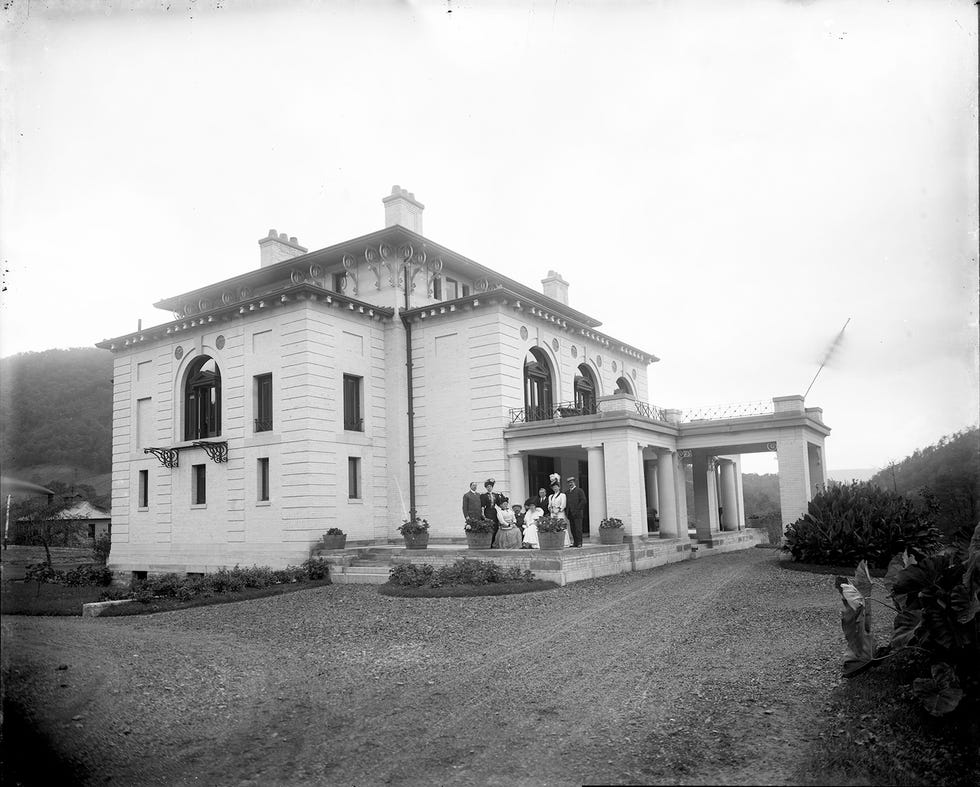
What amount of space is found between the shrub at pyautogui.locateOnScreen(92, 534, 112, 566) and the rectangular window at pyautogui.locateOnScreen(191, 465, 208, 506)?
549 cm

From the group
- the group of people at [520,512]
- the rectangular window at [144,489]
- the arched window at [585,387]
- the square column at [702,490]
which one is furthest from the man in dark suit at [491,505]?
the rectangular window at [144,489]

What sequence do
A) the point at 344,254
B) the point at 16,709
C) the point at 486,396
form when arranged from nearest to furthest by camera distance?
the point at 16,709 → the point at 486,396 → the point at 344,254

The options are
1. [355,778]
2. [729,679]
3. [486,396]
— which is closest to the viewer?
[355,778]

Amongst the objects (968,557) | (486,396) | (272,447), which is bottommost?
→ (968,557)

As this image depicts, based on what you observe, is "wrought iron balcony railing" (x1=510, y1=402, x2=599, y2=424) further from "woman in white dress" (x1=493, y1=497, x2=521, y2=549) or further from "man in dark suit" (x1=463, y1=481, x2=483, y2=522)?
"woman in white dress" (x1=493, y1=497, x2=521, y2=549)

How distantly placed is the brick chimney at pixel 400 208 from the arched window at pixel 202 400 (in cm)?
809

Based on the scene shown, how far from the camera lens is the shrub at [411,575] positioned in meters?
15.7

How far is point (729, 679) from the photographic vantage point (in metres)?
7.53

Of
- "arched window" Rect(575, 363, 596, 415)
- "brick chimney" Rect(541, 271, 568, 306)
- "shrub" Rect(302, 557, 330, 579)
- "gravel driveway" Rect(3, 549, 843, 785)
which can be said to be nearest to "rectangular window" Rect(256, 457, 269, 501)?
"shrub" Rect(302, 557, 330, 579)

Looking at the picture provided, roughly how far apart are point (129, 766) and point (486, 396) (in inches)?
695

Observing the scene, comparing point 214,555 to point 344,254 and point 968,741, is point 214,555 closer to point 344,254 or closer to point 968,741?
point 344,254

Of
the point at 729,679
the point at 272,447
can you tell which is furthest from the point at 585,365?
the point at 729,679

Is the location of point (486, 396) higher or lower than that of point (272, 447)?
higher

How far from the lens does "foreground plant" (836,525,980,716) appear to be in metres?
5.70
